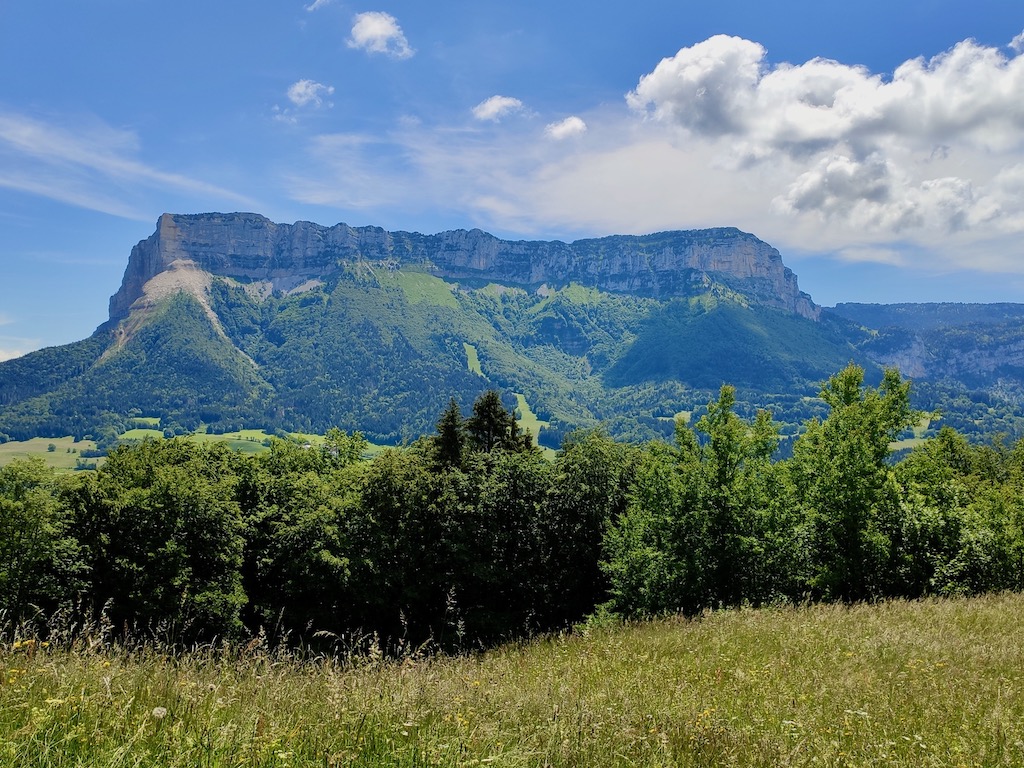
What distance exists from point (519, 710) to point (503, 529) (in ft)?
101

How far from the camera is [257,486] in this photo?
36312 mm

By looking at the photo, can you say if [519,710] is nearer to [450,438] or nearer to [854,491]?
[854,491]

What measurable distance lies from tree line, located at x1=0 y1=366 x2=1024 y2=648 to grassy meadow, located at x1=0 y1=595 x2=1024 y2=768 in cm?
1004

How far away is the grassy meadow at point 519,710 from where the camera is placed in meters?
3.65

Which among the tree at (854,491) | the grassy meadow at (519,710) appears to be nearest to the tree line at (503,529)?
the tree at (854,491)

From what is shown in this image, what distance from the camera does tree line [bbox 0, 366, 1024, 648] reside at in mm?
22484

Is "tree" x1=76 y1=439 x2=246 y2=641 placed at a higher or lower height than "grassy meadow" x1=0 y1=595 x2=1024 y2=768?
lower

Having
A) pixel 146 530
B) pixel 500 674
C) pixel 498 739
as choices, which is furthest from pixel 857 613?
pixel 146 530

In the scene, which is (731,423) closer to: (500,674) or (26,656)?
(500,674)

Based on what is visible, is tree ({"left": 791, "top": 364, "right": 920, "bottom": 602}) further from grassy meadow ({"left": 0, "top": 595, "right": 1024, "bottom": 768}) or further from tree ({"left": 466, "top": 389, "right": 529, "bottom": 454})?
tree ({"left": 466, "top": 389, "right": 529, "bottom": 454})

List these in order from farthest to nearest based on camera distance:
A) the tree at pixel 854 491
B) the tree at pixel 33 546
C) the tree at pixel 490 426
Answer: the tree at pixel 490 426
the tree at pixel 33 546
the tree at pixel 854 491

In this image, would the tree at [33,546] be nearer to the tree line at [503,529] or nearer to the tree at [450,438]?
the tree line at [503,529]

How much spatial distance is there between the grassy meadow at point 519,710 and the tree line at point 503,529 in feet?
32.9

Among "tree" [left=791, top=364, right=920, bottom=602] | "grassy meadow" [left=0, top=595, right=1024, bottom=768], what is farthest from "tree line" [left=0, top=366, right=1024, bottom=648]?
"grassy meadow" [left=0, top=595, right=1024, bottom=768]
